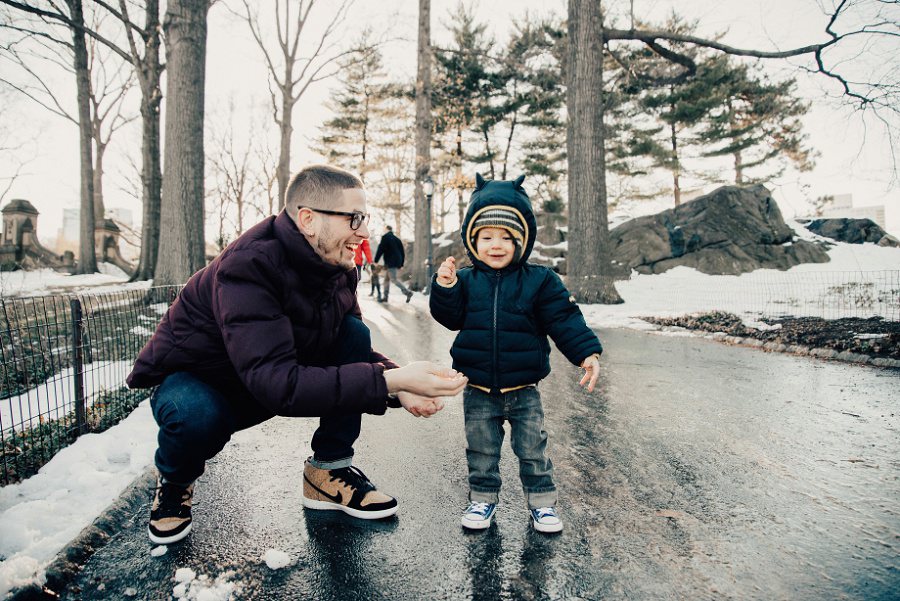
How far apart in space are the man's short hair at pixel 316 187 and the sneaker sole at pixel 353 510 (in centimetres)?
139

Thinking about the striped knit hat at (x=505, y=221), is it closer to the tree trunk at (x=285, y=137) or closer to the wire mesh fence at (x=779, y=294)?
the wire mesh fence at (x=779, y=294)

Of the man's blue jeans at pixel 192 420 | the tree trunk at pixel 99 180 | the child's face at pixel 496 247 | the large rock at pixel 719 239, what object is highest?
the tree trunk at pixel 99 180

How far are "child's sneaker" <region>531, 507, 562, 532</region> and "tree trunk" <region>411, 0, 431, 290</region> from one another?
14.0 meters

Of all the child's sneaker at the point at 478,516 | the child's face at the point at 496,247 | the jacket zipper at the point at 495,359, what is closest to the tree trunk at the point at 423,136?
the child's face at the point at 496,247

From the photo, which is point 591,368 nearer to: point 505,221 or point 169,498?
point 505,221

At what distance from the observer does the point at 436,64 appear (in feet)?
80.7

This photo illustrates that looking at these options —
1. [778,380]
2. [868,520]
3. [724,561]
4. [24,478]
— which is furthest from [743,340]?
[24,478]

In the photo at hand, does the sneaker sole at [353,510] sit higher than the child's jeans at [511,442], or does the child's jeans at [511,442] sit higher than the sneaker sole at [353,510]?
the child's jeans at [511,442]

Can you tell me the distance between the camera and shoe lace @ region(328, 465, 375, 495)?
2436 millimetres

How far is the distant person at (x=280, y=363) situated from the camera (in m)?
1.83

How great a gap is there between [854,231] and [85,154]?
3039cm

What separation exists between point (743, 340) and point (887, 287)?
8.32 metres

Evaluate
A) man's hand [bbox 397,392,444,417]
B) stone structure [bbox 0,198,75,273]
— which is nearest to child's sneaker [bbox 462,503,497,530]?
man's hand [bbox 397,392,444,417]

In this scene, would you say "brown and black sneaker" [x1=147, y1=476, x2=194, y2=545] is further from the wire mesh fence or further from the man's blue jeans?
the wire mesh fence
